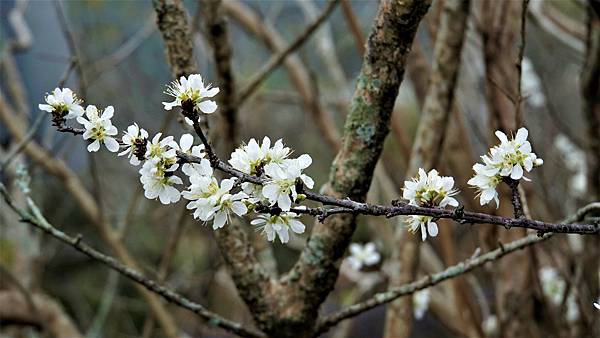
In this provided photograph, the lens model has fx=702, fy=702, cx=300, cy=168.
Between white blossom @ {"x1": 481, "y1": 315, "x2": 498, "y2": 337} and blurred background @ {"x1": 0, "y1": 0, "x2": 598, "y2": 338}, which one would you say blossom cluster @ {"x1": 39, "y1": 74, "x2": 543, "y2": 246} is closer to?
blurred background @ {"x1": 0, "y1": 0, "x2": 598, "y2": 338}

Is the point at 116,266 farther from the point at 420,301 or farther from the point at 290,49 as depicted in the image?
the point at 420,301

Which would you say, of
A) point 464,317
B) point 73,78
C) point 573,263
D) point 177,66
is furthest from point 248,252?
point 73,78

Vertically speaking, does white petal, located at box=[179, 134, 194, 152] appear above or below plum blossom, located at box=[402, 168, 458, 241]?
above

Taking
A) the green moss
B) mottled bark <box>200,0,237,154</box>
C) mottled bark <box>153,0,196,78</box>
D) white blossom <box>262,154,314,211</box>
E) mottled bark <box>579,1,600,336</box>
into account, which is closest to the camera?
white blossom <box>262,154,314,211</box>

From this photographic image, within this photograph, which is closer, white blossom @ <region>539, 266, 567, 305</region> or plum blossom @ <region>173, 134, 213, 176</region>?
plum blossom @ <region>173, 134, 213, 176</region>

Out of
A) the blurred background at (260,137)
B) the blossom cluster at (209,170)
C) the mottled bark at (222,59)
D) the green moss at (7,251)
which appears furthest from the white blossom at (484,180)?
the green moss at (7,251)

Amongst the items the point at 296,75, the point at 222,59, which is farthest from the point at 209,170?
the point at 296,75

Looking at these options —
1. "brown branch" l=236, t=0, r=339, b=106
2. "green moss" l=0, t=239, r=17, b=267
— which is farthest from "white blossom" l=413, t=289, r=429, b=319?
"green moss" l=0, t=239, r=17, b=267
